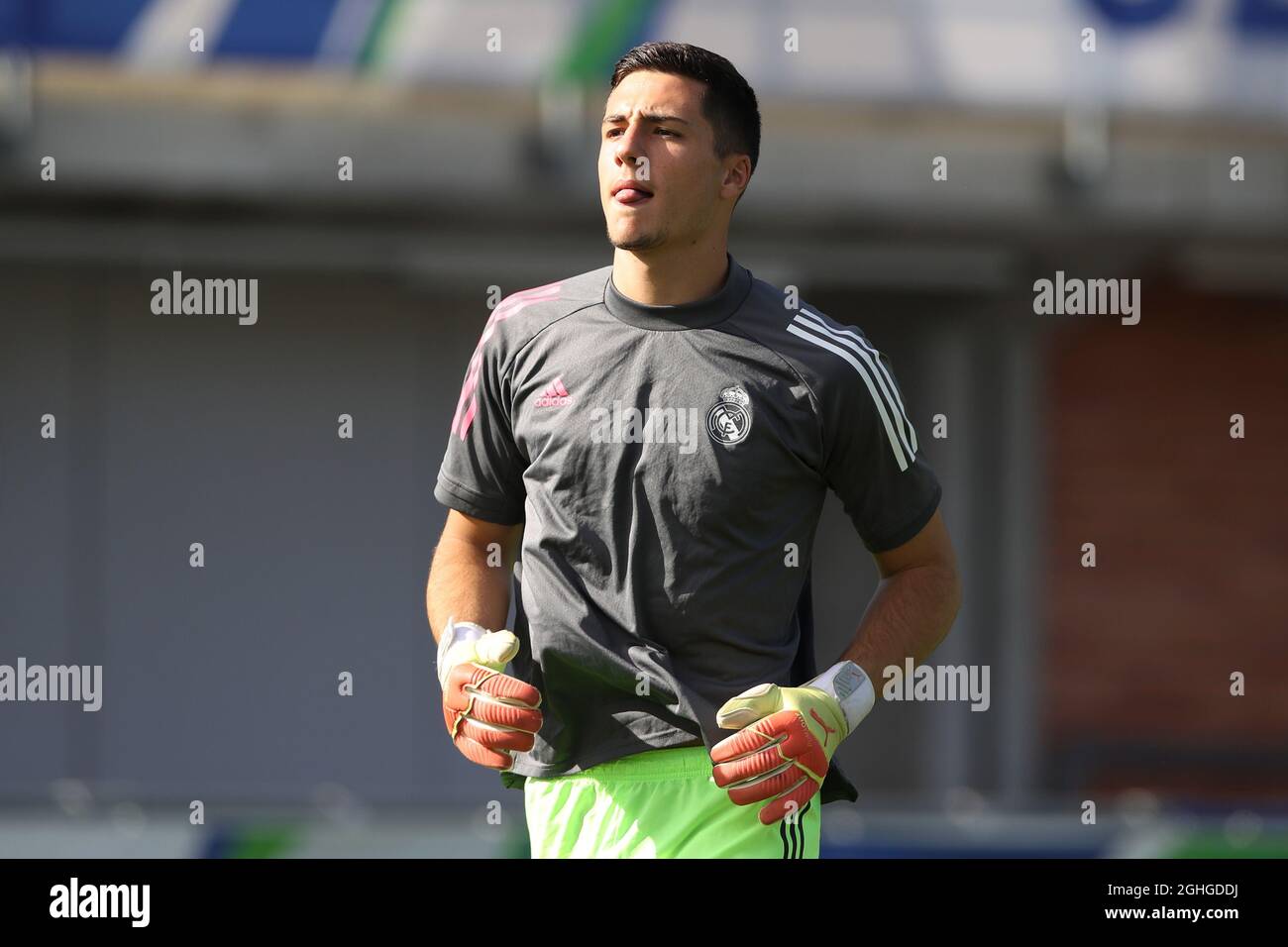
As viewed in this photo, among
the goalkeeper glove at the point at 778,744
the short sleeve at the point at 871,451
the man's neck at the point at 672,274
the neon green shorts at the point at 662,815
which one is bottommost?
the neon green shorts at the point at 662,815

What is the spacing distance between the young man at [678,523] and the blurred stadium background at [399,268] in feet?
17.0

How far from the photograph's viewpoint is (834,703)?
2.90m

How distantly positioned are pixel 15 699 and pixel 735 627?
679 cm

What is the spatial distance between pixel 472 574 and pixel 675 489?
0.46 meters

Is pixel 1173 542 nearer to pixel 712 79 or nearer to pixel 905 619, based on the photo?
pixel 905 619

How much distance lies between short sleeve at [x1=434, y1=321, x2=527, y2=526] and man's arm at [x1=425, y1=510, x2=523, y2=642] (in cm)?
3

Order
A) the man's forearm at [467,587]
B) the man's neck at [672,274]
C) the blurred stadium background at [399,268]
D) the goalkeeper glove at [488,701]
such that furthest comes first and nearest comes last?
the blurred stadium background at [399,268] → the man's forearm at [467,587] → the man's neck at [672,274] → the goalkeeper glove at [488,701]

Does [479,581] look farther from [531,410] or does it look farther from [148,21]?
[148,21]

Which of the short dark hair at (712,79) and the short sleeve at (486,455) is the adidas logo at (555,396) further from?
the short dark hair at (712,79)

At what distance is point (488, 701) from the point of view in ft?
9.19

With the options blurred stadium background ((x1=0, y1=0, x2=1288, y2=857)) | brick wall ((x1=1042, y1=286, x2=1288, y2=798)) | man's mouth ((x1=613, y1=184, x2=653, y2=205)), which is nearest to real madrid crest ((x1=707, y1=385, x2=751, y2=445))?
man's mouth ((x1=613, y1=184, x2=653, y2=205))

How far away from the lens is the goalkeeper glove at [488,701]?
278cm

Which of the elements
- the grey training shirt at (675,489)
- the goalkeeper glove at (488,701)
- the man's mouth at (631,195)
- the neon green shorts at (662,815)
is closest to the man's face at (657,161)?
the man's mouth at (631,195)

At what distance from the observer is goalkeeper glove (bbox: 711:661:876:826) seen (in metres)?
2.79
